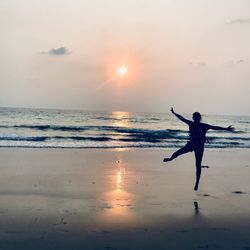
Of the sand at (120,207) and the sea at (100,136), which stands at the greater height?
the sea at (100,136)

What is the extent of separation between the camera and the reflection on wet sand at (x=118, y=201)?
6.80 m

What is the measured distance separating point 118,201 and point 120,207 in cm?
55

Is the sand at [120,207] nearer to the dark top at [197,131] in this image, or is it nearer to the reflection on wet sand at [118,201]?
the reflection on wet sand at [118,201]

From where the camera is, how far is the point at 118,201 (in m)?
8.02

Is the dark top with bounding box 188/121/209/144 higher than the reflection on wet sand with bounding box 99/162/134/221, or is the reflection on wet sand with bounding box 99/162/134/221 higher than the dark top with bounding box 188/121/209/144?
the dark top with bounding box 188/121/209/144

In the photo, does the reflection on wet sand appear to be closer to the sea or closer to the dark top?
the dark top

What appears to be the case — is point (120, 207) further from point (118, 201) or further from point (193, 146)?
point (193, 146)

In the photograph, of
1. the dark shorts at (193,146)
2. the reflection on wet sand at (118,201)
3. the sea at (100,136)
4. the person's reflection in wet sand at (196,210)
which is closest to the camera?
the reflection on wet sand at (118,201)

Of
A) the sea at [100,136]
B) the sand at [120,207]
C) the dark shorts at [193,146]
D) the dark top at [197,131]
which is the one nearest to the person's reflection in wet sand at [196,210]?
the sand at [120,207]

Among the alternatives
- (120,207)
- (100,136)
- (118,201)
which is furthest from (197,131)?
(100,136)

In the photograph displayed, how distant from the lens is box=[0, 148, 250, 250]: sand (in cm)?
553

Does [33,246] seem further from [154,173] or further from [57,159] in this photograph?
[57,159]

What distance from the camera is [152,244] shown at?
5.39 meters

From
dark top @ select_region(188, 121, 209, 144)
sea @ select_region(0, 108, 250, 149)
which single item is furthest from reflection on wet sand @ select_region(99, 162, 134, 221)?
sea @ select_region(0, 108, 250, 149)
